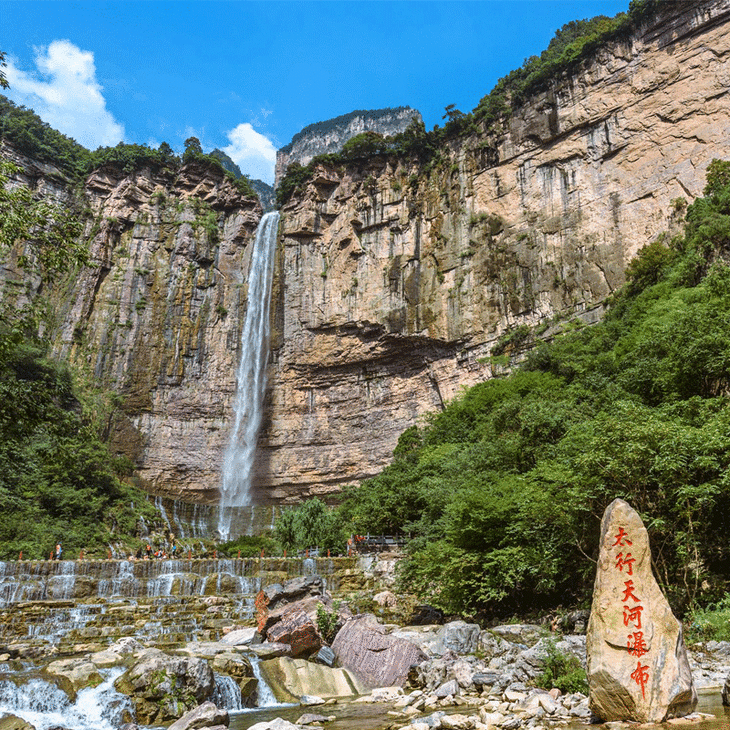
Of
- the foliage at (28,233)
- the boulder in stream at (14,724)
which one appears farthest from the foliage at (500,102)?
the boulder in stream at (14,724)

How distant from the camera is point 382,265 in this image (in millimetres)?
38281

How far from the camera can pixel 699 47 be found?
99.3ft

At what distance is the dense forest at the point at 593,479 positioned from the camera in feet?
30.7

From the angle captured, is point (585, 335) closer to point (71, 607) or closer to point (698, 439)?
point (698, 439)

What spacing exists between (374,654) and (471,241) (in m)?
29.0

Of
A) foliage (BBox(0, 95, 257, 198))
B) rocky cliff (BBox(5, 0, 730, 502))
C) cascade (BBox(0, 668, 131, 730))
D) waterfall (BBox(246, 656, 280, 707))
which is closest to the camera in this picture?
cascade (BBox(0, 668, 131, 730))

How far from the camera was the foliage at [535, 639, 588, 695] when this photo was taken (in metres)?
7.08

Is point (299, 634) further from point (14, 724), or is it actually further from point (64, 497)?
point (64, 497)

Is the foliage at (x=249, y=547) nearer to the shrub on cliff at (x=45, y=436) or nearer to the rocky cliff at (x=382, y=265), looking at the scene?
the shrub on cliff at (x=45, y=436)

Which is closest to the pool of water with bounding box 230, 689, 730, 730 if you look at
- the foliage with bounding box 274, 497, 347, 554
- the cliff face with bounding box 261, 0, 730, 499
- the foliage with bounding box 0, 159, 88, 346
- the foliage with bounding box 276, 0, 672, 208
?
the foliage with bounding box 0, 159, 88, 346

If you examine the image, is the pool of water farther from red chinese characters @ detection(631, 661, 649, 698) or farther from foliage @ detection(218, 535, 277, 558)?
foliage @ detection(218, 535, 277, 558)

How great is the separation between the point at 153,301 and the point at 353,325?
46.8 feet

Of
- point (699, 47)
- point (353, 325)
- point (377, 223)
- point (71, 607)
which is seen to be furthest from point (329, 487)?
point (699, 47)

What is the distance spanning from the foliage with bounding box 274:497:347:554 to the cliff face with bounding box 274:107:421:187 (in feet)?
196
